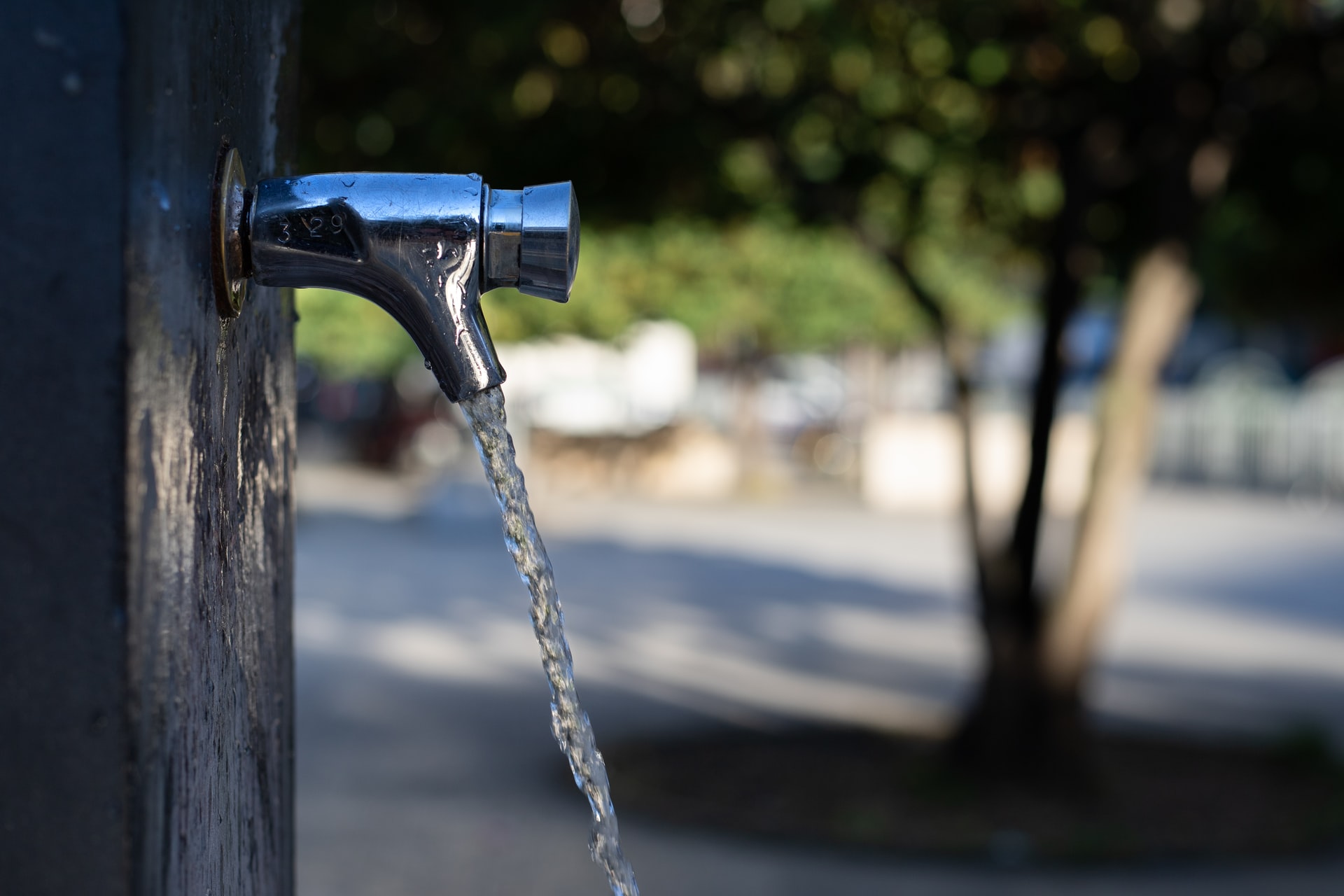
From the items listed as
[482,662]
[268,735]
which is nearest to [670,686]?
[482,662]

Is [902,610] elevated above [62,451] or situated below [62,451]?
below

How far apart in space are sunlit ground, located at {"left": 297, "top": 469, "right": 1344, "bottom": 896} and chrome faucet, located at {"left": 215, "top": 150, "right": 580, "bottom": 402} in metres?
4.61

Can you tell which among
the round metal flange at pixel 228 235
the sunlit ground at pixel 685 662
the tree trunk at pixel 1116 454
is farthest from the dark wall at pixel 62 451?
the tree trunk at pixel 1116 454

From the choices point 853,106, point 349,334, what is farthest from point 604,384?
point 853,106

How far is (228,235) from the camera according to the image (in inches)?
27.6

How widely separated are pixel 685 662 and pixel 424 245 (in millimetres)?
8866

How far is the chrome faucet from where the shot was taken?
72 cm

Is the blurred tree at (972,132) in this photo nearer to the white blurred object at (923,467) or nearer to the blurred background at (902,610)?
the blurred background at (902,610)

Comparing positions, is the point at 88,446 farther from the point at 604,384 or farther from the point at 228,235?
the point at 604,384

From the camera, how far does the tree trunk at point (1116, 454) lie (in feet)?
20.2

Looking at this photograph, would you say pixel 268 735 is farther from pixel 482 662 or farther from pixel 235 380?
pixel 482 662

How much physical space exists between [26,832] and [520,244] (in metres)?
0.37

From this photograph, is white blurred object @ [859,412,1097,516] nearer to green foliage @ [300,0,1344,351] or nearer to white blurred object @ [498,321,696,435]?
white blurred object @ [498,321,696,435]

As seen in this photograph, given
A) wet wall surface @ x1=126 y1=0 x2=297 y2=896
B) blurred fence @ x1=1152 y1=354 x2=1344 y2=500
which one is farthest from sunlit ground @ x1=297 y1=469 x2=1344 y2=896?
wet wall surface @ x1=126 y1=0 x2=297 y2=896
